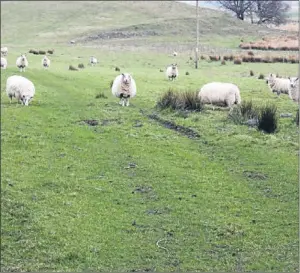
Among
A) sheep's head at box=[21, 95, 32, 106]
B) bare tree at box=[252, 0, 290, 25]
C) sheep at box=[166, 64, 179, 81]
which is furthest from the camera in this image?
sheep at box=[166, 64, 179, 81]

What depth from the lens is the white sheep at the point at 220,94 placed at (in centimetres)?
1759

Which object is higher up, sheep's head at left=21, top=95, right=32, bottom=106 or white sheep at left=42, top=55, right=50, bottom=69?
white sheep at left=42, top=55, right=50, bottom=69

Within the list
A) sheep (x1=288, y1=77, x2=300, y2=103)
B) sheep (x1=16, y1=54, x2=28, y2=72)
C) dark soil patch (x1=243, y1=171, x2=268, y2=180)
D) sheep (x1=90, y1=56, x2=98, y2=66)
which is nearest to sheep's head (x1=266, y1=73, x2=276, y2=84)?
sheep (x1=288, y1=77, x2=300, y2=103)

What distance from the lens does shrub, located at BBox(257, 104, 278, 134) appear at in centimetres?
1473

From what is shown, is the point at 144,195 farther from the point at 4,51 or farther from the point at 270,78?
the point at 4,51

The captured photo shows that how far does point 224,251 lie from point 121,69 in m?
14.9

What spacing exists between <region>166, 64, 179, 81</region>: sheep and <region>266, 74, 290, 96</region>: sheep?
10.6 ft

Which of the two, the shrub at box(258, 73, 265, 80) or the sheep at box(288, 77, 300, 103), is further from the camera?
the shrub at box(258, 73, 265, 80)

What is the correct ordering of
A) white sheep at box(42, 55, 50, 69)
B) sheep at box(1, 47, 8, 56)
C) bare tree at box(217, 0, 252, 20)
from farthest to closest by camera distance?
1. sheep at box(1, 47, 8, 56)
2. white sheep at box(42, 55, 50, 69)
3. bare tree at box(217, 0, 252, 20)

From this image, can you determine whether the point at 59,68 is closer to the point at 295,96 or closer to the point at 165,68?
the point at 165,68

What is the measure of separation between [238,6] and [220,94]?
17.4 feet

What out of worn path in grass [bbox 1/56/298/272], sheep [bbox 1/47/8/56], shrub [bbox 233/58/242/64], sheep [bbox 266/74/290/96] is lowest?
worn path in grass [bbox 1/56/298/272]

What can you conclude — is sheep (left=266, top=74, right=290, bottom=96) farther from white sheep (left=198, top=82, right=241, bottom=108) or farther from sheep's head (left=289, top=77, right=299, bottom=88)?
white sheep (left=198, top=82, right=241, bottom=108)

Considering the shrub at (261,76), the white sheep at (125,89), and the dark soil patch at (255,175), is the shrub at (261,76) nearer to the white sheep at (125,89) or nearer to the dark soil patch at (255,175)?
the white sheep at (125,89)
